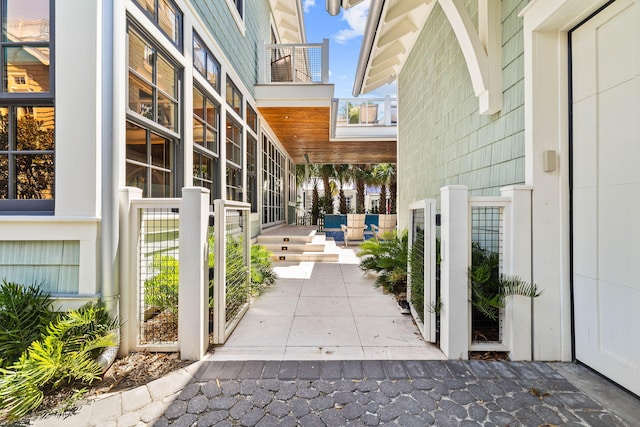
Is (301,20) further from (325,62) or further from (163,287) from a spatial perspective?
(163,287)

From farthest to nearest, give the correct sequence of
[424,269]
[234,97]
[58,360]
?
[234,97] → [424,269] → [58,360]

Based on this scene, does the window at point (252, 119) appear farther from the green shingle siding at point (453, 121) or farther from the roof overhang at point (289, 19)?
the roof overhang at point (289, 19)

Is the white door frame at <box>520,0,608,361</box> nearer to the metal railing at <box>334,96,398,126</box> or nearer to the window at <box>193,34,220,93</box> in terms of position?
the window at <box>193,34,220,93</box>

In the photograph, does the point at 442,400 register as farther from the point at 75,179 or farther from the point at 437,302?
the point at 75,179

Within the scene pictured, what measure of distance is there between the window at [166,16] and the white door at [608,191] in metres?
3.93

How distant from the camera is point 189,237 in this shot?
7.79ft

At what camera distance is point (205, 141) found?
175 inches

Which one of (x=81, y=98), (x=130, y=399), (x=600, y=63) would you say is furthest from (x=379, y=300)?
(x=81, y=98)

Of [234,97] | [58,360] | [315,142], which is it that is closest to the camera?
[58,360]

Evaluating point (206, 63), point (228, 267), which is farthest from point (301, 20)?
point (228, 267)

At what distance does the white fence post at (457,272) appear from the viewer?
7.86ft

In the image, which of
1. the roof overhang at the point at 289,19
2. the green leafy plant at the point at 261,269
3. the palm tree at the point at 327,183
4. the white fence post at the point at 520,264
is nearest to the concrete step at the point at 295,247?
the green leafy plant at the point at 261,269

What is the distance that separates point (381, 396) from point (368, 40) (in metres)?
5.25

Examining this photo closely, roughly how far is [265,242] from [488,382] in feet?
17.8
